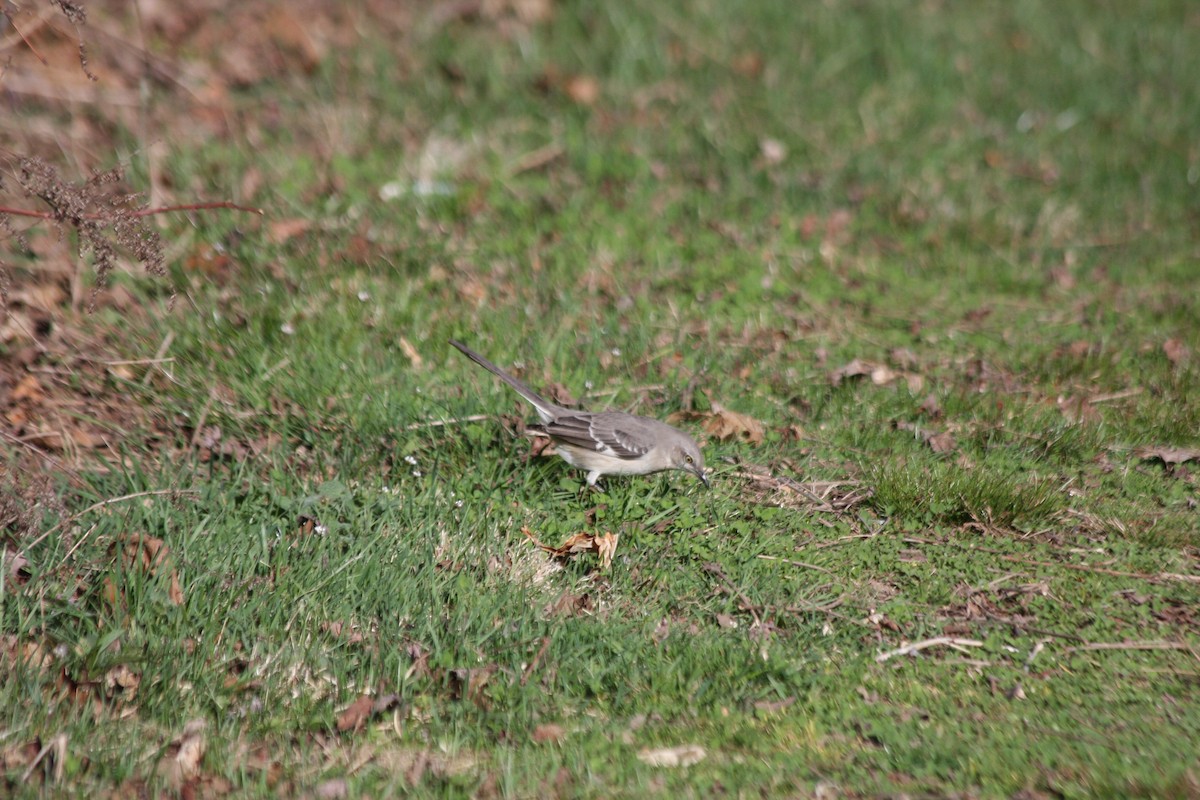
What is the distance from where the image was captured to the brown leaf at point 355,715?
5.00m

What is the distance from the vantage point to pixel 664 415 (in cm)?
733

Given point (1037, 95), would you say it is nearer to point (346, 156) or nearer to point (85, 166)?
point (346, 156)

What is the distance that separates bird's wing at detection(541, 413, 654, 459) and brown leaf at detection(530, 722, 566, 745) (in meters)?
1.93

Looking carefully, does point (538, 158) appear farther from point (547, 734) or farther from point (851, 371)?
point (547, 734)

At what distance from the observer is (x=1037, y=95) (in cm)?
1121

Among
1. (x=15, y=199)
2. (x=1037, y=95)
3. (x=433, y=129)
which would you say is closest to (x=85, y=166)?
(x=15, y=199)

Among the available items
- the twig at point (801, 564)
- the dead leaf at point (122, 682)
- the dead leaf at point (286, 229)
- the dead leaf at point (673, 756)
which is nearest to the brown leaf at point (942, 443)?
the twig at point (801, 564)

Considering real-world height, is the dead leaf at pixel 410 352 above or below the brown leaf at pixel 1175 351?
above

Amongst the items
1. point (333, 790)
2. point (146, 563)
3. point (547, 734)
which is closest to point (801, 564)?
point (547, 734)

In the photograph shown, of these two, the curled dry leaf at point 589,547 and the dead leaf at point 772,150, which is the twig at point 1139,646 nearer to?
the curled dry leaf at point 589,547

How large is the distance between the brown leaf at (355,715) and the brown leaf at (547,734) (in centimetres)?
74

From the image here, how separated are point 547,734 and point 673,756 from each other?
0.55 meters

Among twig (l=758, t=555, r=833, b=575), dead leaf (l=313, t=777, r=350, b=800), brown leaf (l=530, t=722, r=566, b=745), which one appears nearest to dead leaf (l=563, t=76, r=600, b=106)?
twig (l=758, t=555, r=833, b=575)

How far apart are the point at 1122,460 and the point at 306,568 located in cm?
461
